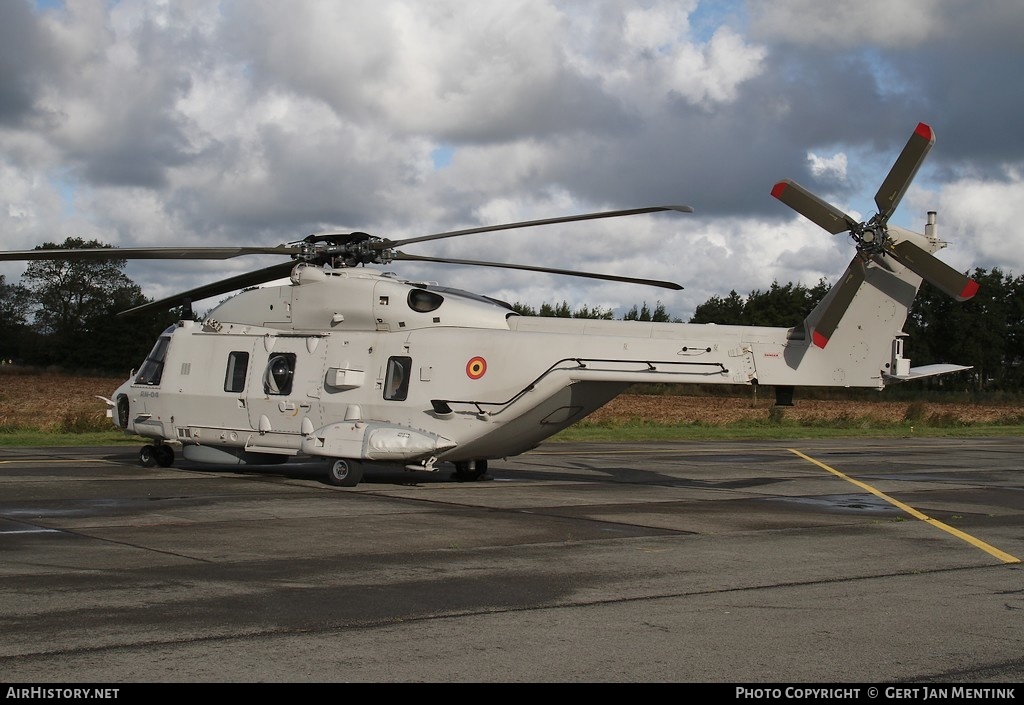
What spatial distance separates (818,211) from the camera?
15.3 meters

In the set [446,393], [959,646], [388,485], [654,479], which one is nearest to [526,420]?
[446,393]

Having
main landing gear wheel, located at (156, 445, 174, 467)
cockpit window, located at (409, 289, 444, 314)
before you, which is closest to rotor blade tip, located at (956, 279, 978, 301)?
cockpit window, located at (409, 289, 444, 314)

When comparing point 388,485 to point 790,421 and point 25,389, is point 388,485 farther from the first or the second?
point 25,389

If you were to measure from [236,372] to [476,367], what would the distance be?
5025 mm

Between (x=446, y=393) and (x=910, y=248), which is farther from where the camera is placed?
(x=446, y=393)

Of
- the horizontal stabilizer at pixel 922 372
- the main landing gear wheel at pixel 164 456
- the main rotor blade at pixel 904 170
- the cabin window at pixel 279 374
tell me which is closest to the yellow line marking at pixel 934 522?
the horizontal stabilizer at pixel 922 372

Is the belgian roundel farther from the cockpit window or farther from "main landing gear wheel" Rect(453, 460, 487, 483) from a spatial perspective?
"main landing gear wheel" Rect(453, 460, 487, 483)

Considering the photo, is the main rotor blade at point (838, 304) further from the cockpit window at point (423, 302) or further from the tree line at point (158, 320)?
the tree line at point (158, 320)

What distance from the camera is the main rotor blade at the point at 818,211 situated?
15289 millimetres

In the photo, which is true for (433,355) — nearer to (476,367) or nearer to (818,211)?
(476,367)

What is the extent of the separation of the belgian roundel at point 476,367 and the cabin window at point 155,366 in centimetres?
687

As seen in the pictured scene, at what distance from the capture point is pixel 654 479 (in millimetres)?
20906

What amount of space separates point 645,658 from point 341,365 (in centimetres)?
1250

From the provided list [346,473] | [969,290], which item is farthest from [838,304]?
[346,473]
